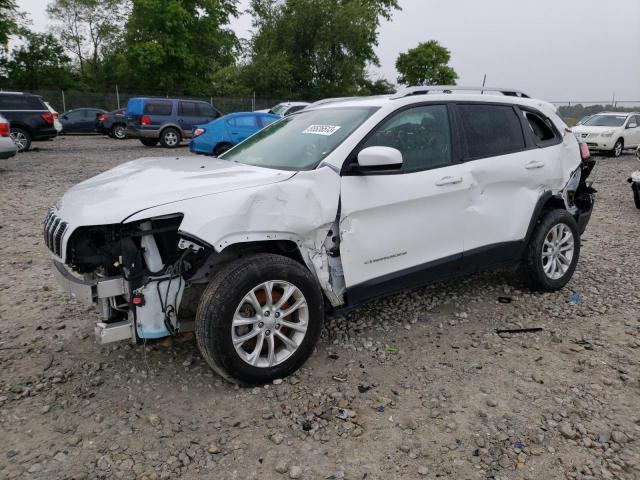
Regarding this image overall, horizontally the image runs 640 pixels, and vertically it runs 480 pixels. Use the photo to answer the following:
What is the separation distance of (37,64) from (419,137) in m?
40.0

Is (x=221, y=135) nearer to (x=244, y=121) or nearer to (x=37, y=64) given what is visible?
(x=244, y=121)

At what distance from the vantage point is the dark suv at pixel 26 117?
48.3ft

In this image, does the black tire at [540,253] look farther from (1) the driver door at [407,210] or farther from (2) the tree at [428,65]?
(2) the tree at [428,65]

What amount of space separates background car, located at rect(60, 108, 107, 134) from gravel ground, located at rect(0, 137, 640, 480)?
71.5 ft

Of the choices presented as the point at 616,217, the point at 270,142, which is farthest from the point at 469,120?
the point at 616,217

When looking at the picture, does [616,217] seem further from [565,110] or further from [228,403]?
[565,110]

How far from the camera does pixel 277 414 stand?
9.22ft

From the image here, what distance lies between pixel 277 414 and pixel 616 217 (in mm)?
7357

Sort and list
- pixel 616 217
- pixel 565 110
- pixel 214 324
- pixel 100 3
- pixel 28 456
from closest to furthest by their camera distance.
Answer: pixel 28 456 < pixel 214 324 < pixel 616 217 < pixel 565 110 < pixel 100 3

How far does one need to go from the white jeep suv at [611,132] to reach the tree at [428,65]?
29847mm

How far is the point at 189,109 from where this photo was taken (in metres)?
17.9

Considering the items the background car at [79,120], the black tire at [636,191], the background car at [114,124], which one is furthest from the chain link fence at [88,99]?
the black tire at [636,191]

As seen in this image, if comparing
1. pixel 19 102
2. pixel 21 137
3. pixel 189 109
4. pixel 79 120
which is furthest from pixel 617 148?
pixel 79 120

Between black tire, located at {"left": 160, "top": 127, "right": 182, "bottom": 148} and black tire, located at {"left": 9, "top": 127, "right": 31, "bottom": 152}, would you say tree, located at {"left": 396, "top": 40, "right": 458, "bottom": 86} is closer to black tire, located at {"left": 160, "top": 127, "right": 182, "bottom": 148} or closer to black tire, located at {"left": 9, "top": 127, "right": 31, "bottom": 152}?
black tire, located at {"left": 160, "top": 127, "right": 182, "bottom": 148}
